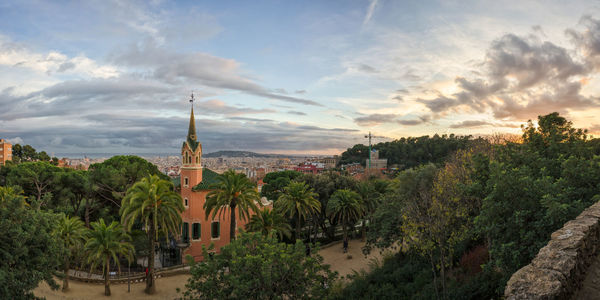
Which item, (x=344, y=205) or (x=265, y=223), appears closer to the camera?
(x=265, y=223)

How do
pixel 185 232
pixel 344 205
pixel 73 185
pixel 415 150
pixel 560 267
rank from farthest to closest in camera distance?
pixel 415 150 < pixel 73 185 < pixel 344 205 < pixel 185 232 < pixel 560 267

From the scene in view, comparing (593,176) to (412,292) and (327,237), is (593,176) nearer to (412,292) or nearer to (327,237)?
(412,292)

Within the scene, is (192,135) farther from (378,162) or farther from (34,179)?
(378,162)

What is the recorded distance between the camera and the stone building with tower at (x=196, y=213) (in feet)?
90.4

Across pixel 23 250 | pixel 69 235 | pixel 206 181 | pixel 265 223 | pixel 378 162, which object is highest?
pixel 206 181

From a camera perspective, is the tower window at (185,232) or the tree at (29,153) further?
the tree at (29,153)

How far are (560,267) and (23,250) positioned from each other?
53.5 feet

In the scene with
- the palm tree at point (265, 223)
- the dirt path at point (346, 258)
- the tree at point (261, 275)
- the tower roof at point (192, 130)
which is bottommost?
the dirt path at point (346, 258)

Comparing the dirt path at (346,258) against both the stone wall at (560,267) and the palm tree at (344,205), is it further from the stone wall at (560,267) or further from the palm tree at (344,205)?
the stone wall at (560,267)

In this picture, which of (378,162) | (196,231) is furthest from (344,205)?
(378,162)

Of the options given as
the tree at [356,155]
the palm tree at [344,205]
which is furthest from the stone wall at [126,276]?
the tree at [356,155]

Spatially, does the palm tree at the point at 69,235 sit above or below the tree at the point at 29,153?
below

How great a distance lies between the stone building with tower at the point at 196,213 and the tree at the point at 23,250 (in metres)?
13.5

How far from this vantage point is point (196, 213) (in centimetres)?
2781
